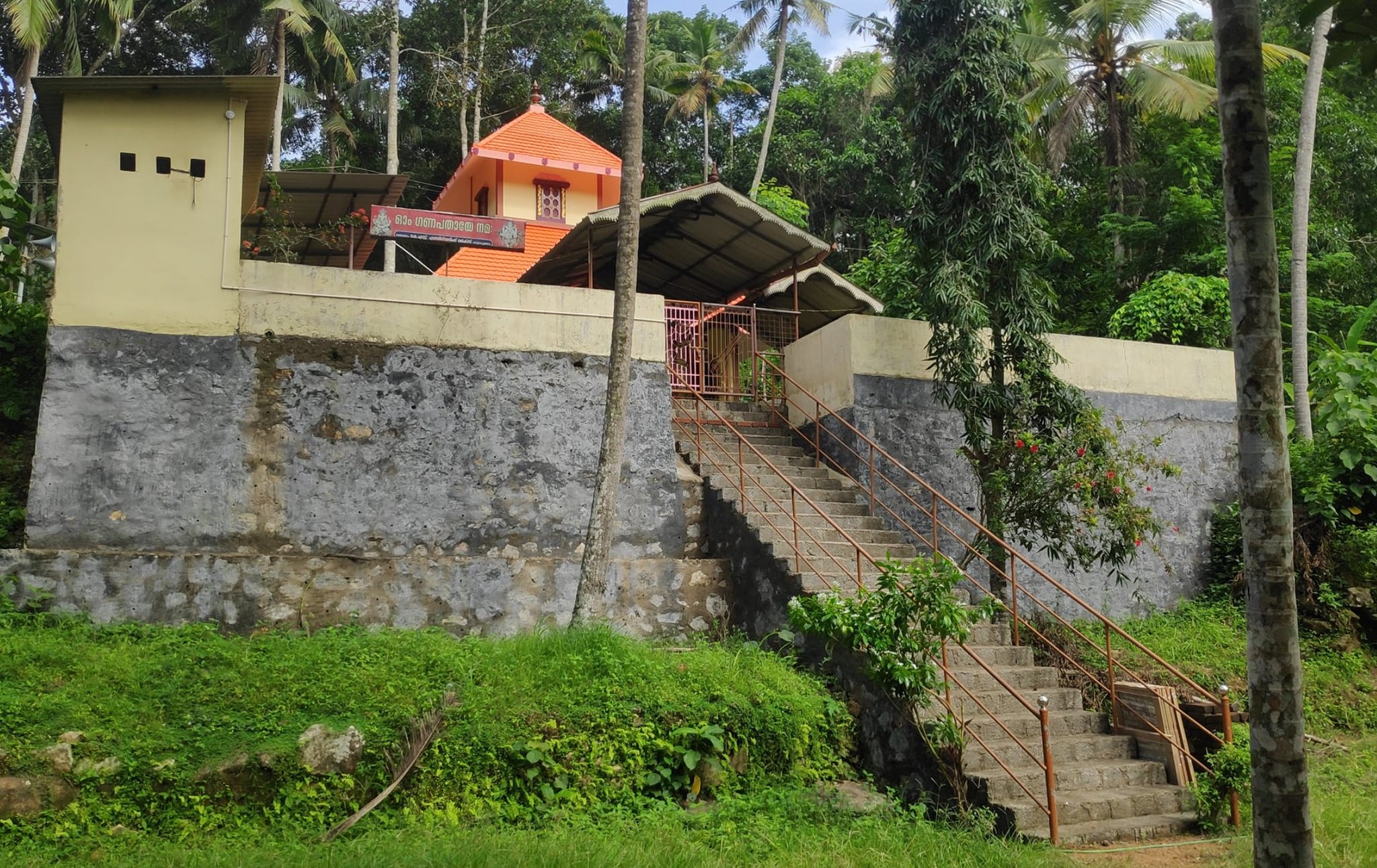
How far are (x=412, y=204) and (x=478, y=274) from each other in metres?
10.4

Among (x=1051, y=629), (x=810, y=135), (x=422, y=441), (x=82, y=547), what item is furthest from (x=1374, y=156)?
(x=82, y=547)

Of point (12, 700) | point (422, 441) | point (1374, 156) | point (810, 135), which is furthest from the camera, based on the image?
point (810, 135)

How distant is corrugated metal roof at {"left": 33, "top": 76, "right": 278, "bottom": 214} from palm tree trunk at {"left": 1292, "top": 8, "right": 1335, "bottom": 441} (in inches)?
468

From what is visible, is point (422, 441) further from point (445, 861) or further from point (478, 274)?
point (478, 274)

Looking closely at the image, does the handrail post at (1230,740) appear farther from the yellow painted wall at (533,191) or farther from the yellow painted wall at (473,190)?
the yellow painted wall at (473,190)

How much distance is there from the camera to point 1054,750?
784 centimetres

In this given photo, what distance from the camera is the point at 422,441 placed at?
9.79 metres

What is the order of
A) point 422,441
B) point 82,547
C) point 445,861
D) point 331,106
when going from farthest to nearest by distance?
1. point 331,106
2. point 422,441
3. point 82,547
4. point 445,861

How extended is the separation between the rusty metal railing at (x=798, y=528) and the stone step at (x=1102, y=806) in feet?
0.29

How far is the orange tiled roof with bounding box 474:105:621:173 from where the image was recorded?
18984 millimetres

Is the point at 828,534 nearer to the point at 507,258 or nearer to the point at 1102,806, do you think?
the point at 1102,806

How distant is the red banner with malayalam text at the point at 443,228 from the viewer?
11.7 meters

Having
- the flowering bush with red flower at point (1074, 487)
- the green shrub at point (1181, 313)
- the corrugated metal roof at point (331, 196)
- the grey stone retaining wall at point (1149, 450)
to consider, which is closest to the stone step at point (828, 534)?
the grey stone retaining wall at point (1149, 450)

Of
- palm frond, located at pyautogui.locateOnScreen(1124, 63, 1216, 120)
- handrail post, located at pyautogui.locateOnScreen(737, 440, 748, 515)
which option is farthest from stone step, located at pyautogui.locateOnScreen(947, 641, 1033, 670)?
palm frond, located at pyautogui.locateOnScreen(1124, 63, 1216, 120)
